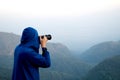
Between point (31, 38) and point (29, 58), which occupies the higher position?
point (31, 38)

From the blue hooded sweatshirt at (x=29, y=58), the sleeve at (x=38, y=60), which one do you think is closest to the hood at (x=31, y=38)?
the blue hooded sweatshirt at (x=29, y=58)

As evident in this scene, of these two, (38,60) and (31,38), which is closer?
(38,60)

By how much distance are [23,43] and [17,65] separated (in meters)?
0.53

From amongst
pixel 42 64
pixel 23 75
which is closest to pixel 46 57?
pixel 42 64

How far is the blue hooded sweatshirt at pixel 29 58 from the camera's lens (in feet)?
19.1

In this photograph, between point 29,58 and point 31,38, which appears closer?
point 29,58

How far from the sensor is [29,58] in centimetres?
582

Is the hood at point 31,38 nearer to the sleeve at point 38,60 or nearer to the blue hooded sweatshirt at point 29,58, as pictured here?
the blue hooded sweatshirt at point 29,58

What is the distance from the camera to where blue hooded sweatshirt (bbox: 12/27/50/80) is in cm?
581

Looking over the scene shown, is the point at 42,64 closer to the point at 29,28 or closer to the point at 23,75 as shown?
the point at 23,75

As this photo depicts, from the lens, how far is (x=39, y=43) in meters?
6.10

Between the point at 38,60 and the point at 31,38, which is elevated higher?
the point at 31,38

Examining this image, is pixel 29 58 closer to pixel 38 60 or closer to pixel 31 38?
pixel 38 60

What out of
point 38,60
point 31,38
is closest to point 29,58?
point 38,60
